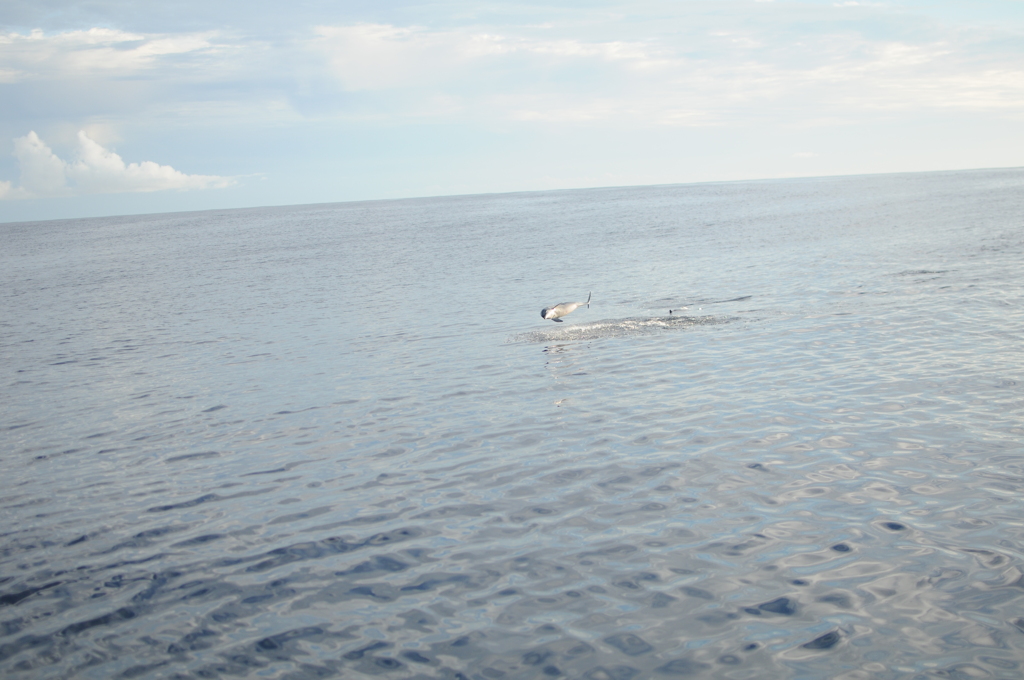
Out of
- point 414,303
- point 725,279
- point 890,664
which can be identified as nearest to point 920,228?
point 725,279

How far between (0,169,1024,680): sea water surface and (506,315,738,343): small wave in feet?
0.58

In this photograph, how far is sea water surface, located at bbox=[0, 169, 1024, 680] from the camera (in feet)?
25.3

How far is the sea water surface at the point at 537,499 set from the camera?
7.71 m

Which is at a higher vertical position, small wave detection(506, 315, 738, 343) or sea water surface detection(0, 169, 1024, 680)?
small wave detection(506, 315, 738, 343)

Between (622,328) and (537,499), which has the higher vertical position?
(622,328)

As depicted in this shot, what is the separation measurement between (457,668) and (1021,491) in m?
8.79

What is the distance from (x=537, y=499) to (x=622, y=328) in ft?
47.2

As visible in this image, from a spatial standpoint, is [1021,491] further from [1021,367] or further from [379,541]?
[379,541]

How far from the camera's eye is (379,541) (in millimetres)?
10266

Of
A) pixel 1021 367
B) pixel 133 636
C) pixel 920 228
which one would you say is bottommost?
pixel 133 636

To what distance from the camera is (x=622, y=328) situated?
24953 mm

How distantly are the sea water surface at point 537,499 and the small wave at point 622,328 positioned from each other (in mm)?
178

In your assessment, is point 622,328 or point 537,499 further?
point 622,328

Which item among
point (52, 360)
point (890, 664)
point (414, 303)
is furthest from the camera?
point (414, 303)
